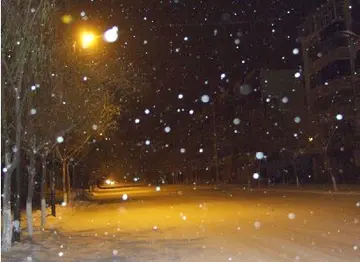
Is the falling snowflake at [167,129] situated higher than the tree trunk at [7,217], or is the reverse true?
the falling snowflake at [167,129]

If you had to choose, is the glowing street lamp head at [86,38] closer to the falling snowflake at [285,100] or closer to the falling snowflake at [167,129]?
the falling snowflake at [285,100]

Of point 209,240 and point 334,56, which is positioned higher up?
point 334,56

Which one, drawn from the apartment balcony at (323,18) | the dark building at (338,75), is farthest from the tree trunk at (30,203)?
the apartment balcony at (323,18)

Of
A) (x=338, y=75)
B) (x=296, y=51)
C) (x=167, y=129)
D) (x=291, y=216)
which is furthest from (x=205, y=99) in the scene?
(x=291, y=216)

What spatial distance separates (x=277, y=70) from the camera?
72.5 meters

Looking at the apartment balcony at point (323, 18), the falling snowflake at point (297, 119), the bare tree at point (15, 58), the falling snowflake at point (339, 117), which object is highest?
the apartment balcony at point (323, 18)

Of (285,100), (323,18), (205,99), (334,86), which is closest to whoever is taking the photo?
(334,86)

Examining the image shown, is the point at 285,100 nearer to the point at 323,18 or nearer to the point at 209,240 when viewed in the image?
the point at 323,18

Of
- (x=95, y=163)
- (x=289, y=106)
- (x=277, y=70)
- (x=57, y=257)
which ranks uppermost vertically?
(x=277, y=70)

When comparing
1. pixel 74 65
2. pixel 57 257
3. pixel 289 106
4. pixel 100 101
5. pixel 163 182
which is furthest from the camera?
pixel 163 182

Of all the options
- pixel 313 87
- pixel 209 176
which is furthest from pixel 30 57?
pixel 209 176

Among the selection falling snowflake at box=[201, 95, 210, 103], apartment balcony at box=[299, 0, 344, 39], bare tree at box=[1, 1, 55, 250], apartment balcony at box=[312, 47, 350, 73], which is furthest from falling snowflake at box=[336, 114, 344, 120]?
falling snowflake at box=[201, 95, 210, 103]

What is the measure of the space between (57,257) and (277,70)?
208ft

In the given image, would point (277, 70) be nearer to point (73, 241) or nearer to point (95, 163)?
point (95, 163)
